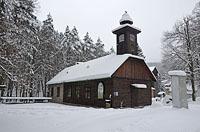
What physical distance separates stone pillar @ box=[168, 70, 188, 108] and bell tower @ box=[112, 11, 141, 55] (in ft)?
38.4

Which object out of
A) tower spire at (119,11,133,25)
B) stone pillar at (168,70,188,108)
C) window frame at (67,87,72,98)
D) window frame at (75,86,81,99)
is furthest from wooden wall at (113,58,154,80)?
window frame at (67,87,72,98)

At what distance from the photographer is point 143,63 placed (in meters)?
24.5

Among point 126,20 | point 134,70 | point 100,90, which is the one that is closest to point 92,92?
point 100,90

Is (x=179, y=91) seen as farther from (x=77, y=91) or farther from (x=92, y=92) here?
(x=77, y=91)

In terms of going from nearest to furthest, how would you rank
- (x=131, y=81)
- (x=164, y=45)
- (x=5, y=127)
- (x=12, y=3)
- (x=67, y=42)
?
1. (x=5, y=127)
2. (x=12, y=3)
3. (x=131, y=81)
4. (x=164, y=45)
5. (x=67, y=42)

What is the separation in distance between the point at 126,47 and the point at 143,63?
2.91m

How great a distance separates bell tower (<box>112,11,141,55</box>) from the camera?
78.6ft

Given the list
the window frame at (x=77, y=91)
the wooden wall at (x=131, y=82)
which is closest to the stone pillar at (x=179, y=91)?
the wooden wall at (x=131, y=82)

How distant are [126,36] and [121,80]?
555cm

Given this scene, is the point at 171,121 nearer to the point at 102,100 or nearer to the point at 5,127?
the point at 5,127

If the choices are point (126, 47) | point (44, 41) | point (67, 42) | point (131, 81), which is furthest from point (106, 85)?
point (67, 42)

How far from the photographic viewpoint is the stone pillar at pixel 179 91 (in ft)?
38.8

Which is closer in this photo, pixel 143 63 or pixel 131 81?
pixel 131 81

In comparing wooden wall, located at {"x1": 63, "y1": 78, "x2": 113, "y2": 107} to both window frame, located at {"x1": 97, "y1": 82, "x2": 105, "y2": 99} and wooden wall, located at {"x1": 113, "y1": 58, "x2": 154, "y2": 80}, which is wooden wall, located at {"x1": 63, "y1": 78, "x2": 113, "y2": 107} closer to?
window frame, located at {"x1": 97, "y1": 82, "x2": 105, "y2": 99}
